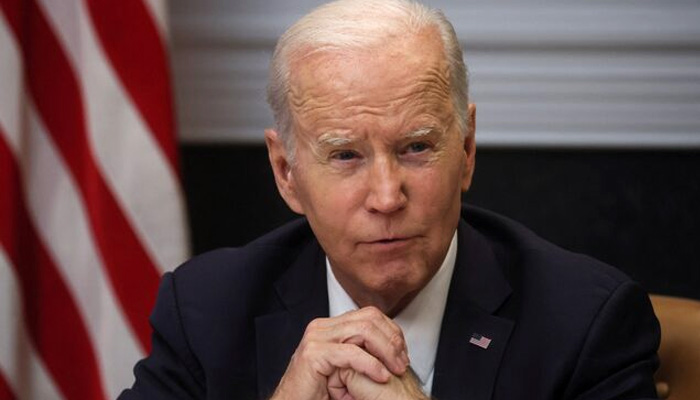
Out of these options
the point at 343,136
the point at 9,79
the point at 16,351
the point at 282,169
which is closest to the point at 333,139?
the point at 343,136

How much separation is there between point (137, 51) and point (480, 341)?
57.8 inches

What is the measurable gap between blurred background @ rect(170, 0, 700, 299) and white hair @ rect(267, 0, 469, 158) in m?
1.37

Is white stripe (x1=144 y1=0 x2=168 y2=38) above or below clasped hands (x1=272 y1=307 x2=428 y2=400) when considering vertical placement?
above

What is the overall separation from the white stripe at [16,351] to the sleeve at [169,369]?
92 centimetres

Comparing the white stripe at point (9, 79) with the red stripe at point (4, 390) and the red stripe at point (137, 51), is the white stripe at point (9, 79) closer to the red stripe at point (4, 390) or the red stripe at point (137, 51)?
the red stripe at point (137, 51)

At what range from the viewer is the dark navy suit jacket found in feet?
7.66

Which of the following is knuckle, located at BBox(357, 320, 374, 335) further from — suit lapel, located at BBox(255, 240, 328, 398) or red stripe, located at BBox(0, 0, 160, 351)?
red stripe, located at BBox(0, 0, 160, 351)

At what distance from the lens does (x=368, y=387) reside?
7.30 feet

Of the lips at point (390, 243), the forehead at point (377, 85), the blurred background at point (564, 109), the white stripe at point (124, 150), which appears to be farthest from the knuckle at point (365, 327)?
the blurred background at point (564, 109)

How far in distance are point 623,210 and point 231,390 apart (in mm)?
1698

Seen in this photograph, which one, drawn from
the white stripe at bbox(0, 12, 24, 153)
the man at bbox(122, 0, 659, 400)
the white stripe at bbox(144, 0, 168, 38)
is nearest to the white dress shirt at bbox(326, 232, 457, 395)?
the man at bbox(122, 0, 659, 400)

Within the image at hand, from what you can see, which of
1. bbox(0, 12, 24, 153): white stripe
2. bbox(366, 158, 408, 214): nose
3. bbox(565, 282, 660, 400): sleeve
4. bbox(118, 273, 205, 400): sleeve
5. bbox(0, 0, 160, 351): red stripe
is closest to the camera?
bbox(366, 158, 408, 214): nose

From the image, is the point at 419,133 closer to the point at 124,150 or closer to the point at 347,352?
the point at 347,352

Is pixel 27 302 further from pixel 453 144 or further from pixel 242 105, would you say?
pixel 453 144
